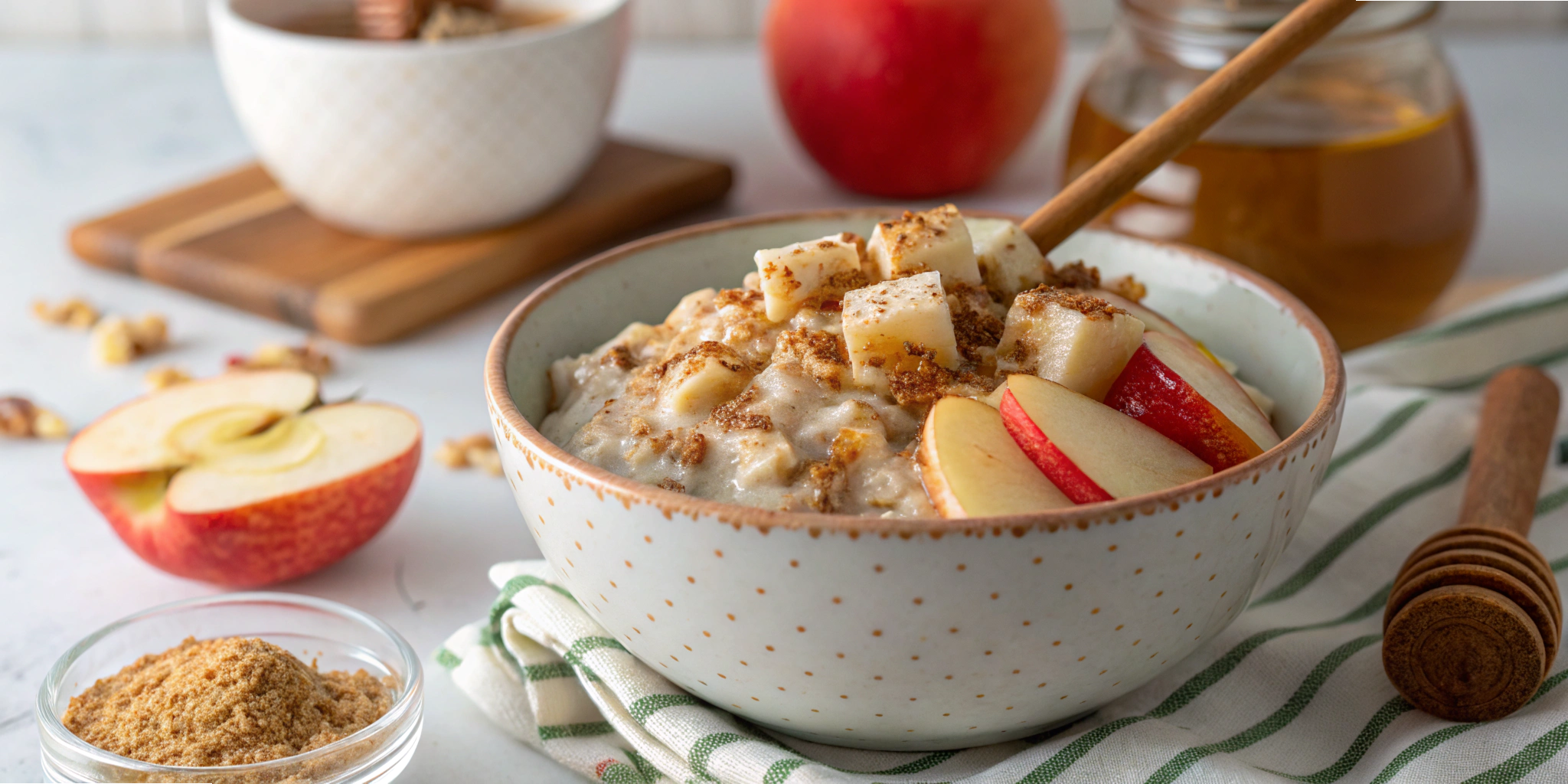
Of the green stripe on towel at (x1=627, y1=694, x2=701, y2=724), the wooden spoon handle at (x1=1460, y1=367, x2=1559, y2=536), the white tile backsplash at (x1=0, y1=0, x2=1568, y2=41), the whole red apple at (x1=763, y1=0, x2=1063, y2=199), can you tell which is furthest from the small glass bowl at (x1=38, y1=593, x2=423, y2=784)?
the white tile backsplash at (x1=0, y1=0, x2=1568, y2=41)

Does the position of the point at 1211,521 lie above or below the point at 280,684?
above

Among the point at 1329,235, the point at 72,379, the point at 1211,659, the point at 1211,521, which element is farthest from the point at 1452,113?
the point at 72,379

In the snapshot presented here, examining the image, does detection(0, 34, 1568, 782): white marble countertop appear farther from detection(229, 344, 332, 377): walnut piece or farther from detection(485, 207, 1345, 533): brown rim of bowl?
detection(485, 207, 1345, 533): brown rim of bowl

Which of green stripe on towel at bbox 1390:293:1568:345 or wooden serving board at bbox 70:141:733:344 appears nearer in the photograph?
green stripe on towel at bbox 1390:293:1568:345

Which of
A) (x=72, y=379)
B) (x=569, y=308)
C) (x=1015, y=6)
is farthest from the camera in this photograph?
(x=1015, y=6)

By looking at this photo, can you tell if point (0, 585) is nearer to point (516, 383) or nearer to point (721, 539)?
point (516, 383)

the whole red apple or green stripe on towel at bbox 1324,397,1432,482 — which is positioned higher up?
the whole red apple

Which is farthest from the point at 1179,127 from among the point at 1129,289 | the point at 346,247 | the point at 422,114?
the point at 346,247
